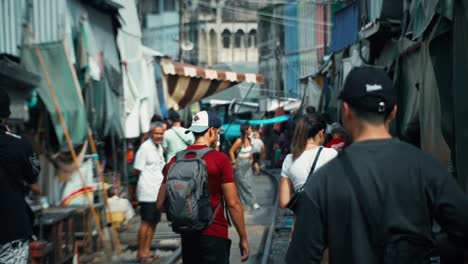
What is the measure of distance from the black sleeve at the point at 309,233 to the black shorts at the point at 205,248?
2733 millimetres

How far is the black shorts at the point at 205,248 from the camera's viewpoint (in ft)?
19.9

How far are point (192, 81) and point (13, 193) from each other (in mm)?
16875

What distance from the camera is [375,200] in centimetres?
326

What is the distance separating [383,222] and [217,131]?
328 cm

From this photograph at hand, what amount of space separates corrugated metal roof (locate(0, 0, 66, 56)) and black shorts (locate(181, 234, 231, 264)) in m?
5.97

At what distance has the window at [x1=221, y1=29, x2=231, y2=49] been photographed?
72188 mm

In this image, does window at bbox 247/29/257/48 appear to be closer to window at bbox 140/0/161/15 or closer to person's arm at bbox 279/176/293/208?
window at bbox 140/0/161/15

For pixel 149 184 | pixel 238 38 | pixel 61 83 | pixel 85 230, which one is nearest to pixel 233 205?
pixel 149 184

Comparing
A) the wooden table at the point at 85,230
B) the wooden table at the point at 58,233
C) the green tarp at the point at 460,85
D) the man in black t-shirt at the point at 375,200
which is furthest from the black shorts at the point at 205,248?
the wooden table at the point at 85,230

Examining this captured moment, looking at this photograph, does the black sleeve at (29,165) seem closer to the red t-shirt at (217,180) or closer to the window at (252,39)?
the red t-shirt at (217,180)

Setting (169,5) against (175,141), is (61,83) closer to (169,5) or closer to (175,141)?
(175,141)

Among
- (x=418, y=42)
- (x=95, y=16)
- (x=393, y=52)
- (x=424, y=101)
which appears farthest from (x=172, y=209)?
(x=95, y=16)

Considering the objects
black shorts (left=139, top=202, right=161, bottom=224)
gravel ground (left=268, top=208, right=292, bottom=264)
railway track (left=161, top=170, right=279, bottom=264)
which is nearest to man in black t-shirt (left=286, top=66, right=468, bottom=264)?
gravel ground (left=268, top=208, right=292, bottom=264)

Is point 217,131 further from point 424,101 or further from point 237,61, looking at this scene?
point 237,61
